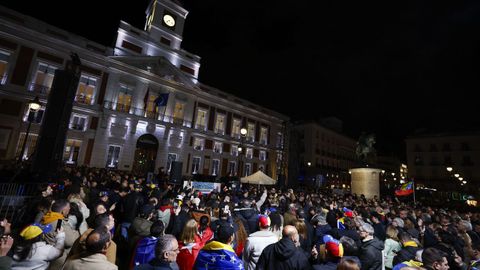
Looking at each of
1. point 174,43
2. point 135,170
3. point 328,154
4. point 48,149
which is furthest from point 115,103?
point 328,154

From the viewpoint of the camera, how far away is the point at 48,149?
851cm

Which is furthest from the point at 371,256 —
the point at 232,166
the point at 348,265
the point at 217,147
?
the point at 232,166

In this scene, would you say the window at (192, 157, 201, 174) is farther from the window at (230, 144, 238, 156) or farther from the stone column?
the stone column

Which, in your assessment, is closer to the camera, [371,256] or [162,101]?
[371,256]

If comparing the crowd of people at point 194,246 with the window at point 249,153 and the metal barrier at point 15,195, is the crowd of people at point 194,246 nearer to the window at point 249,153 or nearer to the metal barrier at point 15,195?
the metal barrier at point 15,195

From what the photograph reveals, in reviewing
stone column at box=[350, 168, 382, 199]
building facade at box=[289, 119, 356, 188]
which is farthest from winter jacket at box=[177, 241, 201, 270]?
building facade at box=[289, 119, 356, 188]

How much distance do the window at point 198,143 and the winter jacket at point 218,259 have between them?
99.5 feet

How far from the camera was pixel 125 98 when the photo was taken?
27672 millimetres

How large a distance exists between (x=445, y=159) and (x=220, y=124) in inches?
1721

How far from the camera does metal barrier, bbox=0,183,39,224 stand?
692cm

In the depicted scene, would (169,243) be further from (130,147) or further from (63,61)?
(63,61)

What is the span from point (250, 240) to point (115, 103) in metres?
27.3

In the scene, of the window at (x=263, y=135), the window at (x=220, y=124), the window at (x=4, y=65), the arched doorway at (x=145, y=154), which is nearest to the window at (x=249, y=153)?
the window at (x=263, y=135)

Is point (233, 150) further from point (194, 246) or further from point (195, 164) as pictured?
point (194, 246)
